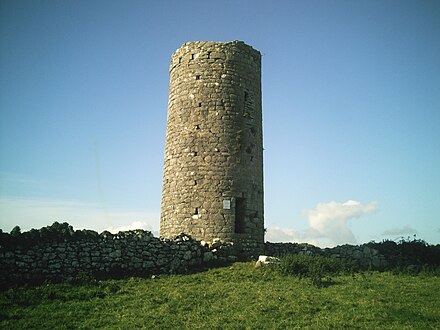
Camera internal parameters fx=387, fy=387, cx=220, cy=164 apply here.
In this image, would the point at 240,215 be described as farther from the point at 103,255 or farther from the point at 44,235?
the point at 44,235

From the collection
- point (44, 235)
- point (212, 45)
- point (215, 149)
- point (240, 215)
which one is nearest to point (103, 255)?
point (44, 235)

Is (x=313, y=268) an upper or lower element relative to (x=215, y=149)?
lower

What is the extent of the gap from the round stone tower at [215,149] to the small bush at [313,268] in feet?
9.73

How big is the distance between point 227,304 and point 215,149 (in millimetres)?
8096

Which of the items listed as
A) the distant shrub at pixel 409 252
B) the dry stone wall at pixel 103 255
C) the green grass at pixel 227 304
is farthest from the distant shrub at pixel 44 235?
the distant shrub at pixel 409 252

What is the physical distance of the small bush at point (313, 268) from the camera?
41.2 ft

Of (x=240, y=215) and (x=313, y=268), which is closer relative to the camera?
(x=313, y=268)

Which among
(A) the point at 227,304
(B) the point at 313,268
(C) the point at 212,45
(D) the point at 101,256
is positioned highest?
(C) the point at 212,45

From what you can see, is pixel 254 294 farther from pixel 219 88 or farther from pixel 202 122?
pixel 219 88

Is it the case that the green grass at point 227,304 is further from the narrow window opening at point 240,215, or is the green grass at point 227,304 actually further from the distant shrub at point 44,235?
the narrow window opening at point 240,215

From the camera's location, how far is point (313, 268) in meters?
13.1

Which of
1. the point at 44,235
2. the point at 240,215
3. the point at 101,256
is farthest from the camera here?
the point at 240,215

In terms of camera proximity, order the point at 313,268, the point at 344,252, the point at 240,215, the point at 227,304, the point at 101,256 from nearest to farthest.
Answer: the point at 227,304
the point at 313,268
the point at 101,256
the point at 240,215
the point at 344,252

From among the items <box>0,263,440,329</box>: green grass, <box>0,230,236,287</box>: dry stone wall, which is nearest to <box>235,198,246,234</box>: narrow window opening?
<box>0,230,236,287</box>: dry stone wall
